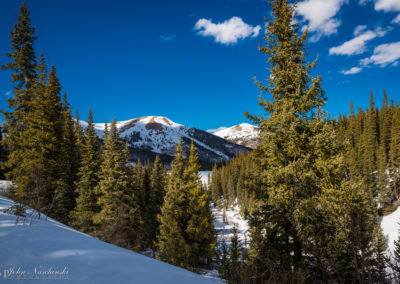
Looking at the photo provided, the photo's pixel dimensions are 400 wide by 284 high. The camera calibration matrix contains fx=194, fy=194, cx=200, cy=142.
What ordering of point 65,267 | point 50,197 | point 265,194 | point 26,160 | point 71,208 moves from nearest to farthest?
1. point 65,267
2. point 265,194
3. point 26,160
4. point 50,197
5. point 71,208

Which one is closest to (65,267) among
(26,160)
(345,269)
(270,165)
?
(270,165)

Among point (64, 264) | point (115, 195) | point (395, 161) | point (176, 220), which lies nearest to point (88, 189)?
point (115, 195)

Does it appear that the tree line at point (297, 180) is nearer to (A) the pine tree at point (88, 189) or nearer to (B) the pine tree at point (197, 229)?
(B) the pine tree at point (197, 229)

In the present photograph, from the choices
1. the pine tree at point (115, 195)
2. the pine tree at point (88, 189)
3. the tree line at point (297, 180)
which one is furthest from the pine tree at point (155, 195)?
the tree line at point (297, 180)

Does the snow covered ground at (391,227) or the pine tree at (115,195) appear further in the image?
the snow covered ground at (391,227)

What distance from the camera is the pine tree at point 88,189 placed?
1655cm

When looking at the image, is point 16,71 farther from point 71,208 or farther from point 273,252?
point 273,252

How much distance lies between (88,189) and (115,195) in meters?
3.26

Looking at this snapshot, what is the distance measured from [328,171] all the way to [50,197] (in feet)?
61.9

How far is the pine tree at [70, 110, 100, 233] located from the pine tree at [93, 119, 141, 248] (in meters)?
0.77

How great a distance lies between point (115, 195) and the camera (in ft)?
54.0

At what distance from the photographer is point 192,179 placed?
1630 centimetres

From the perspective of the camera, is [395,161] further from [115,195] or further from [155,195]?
[115,195]

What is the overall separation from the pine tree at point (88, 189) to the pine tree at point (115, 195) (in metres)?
0.77
